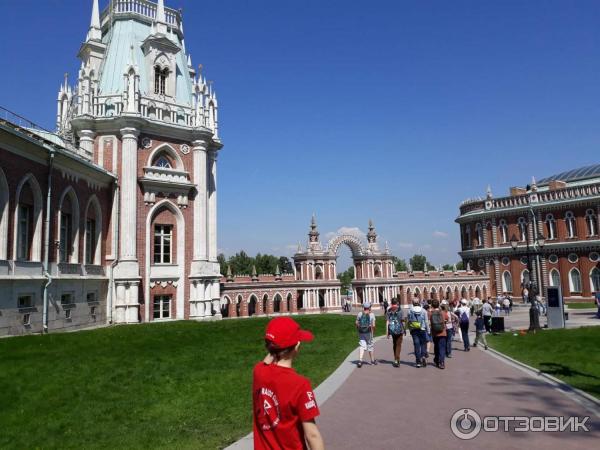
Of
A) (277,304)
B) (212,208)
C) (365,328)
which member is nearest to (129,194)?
(212,208)

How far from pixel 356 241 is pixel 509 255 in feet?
61.1

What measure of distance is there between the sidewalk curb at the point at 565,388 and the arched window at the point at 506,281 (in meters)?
47.0

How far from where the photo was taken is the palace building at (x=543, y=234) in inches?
1895

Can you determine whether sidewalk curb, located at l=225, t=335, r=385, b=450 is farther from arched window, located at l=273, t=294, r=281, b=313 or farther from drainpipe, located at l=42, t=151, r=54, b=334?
arched window, located at l=273, t=294, r=281, b=313

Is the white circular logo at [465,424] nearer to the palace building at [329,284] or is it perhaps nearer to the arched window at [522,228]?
the palace building at [329,284]

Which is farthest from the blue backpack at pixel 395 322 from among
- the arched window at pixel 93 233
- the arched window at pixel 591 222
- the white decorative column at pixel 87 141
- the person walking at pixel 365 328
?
the arched window at pixel 591 222

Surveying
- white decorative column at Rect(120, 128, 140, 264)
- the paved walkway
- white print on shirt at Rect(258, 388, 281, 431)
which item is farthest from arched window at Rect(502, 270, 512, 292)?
white print on shirt at Rect(258, 388, 281, 431)

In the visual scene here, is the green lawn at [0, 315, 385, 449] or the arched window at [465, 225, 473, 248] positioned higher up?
the arched window at [465, 225, 473, 248]

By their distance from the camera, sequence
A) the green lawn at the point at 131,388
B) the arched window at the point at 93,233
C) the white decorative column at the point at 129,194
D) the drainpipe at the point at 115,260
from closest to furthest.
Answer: the green lawn at the point at 131,388 → the arched window at the point at 93,233 → the drainpipe at the point at 115,260 → the white decorative column at the point at 129,194

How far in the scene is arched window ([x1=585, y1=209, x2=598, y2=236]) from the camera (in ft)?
157

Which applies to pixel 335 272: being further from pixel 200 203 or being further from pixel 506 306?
pixel 200 203

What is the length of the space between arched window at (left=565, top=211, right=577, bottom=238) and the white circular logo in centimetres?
4968

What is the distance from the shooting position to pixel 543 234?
5122 cm

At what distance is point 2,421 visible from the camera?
778 cm
